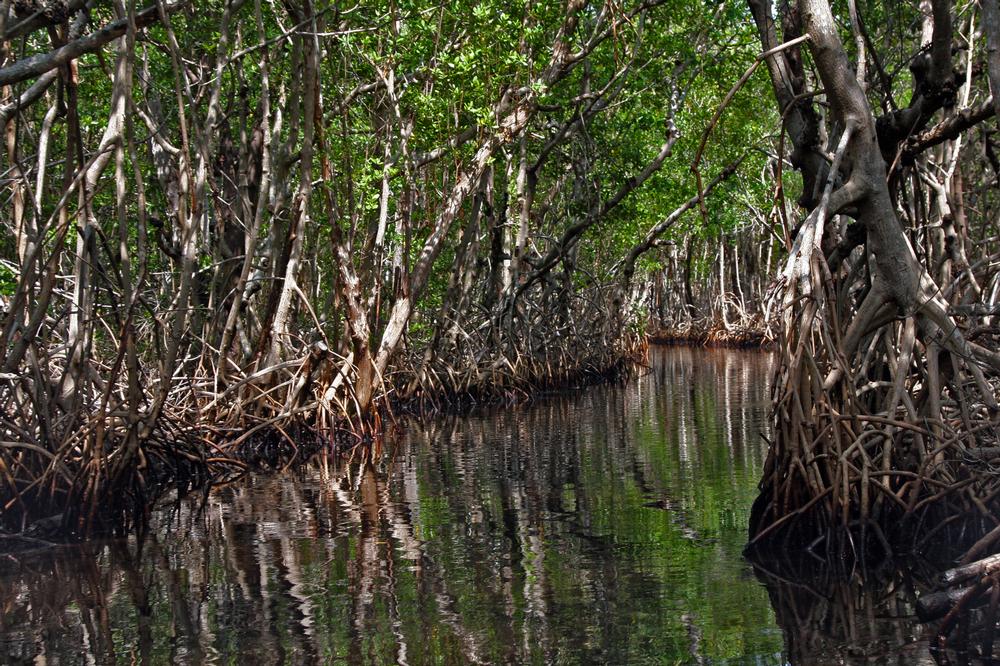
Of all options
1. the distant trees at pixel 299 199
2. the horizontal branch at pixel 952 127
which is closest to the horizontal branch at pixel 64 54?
the distant trees at pixel 299 199

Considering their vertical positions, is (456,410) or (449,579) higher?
(456,410)

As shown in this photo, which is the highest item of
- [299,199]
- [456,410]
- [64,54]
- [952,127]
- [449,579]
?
[64,54]

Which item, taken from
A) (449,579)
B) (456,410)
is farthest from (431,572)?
(456,410)

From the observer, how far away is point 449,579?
6164 millimetres

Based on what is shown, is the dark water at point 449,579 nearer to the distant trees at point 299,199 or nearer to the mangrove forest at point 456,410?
the mangrove forest at point 456,410

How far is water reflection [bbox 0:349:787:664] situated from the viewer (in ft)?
16.5

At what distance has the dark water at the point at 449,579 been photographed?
4.96 meters

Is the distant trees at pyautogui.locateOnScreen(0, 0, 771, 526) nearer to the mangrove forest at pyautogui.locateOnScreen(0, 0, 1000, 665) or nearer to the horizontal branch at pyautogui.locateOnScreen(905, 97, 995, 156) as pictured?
the mangrove forest at pyautogui.locateOnScreen(0, 0, 1000, 665)

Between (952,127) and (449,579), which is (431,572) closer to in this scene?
(449,579)

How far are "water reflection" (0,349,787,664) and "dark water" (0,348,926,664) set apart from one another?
16mm

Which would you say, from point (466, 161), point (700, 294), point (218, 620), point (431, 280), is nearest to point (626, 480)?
point (218, 620)

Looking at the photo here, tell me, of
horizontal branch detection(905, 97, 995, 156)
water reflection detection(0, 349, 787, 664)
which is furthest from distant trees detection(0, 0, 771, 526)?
horizontal branch detection(905, 97, 995, 156)

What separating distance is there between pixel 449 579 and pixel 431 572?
200 millimetres

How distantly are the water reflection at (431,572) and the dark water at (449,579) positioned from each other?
0.05 feet
